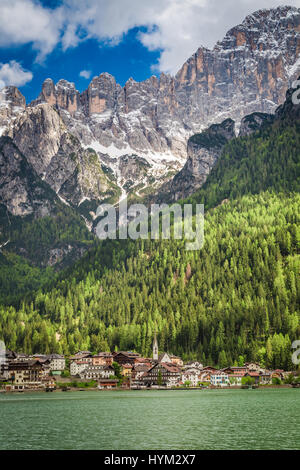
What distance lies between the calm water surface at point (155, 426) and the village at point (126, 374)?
52.1m

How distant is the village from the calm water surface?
171 feet

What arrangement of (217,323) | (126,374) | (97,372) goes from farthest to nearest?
(217,323)
(126,374)
(97,372)

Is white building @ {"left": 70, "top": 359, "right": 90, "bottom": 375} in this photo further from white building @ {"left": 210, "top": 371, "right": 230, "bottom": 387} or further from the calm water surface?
the calm water surface

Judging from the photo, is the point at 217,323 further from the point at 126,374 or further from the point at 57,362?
the point at 57,362

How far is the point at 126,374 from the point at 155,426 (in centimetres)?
9547

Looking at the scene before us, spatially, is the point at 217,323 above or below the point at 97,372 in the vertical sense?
above

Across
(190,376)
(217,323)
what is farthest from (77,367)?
(217,323)

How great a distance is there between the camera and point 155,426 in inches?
2581

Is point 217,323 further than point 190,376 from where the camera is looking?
Yes

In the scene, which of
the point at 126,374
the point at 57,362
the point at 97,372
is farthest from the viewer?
the point at 57,362

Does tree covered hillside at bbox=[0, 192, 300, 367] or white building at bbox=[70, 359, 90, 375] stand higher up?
tree covered hillside at bbox=[0, 192, 300, 367]

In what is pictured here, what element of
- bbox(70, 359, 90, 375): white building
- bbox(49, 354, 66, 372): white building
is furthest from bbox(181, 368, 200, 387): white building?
bbox(49, 354, 66, 372): white building

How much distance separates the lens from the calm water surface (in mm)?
54469

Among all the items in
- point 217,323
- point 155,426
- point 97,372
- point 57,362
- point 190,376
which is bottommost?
point 155,426
